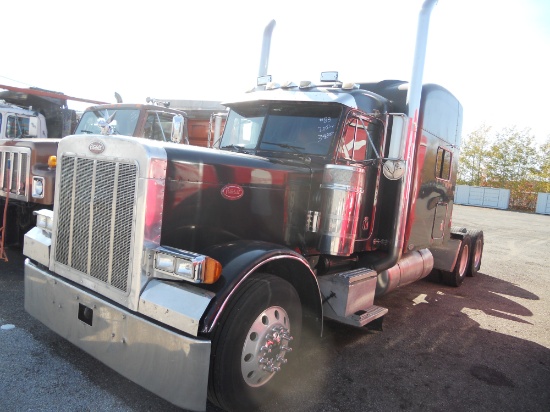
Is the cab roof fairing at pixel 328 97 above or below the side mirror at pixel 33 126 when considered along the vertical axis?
above

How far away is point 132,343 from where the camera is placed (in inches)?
105

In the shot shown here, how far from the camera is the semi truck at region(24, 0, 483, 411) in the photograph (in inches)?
103

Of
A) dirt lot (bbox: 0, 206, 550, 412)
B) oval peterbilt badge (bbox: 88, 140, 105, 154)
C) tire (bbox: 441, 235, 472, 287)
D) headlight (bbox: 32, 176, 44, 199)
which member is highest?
oval peterbilt badge (bbox: 88, 140, 105, 154)

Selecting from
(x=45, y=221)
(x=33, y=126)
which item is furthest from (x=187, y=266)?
(x=33, y=126)

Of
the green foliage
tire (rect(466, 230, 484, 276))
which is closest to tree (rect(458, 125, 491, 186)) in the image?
the green foliage

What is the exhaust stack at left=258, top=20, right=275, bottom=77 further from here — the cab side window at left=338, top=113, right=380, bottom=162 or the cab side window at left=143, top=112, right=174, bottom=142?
the cab side window at left=338, top=113, right=380, bottom=162

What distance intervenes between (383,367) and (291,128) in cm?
240

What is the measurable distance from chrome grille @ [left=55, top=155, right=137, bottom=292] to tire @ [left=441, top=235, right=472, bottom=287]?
19.8ft

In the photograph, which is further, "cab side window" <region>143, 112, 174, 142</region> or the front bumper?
"cab side window" <region>143, 112, 174, 142</region>

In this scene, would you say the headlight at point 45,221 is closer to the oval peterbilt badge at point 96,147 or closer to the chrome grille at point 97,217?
the chrome grille at point 97,217

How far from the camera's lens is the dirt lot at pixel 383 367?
3079 millimetres

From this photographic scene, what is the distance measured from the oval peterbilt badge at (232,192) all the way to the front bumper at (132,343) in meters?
1.06

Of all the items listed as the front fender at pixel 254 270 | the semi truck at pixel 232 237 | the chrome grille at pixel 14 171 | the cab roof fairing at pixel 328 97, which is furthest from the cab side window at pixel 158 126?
the front fender at pixel 254 270

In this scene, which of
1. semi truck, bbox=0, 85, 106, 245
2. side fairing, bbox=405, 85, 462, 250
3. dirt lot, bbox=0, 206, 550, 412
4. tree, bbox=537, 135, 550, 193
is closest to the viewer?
dirt lot, bbox=0, 206, 550, 412
